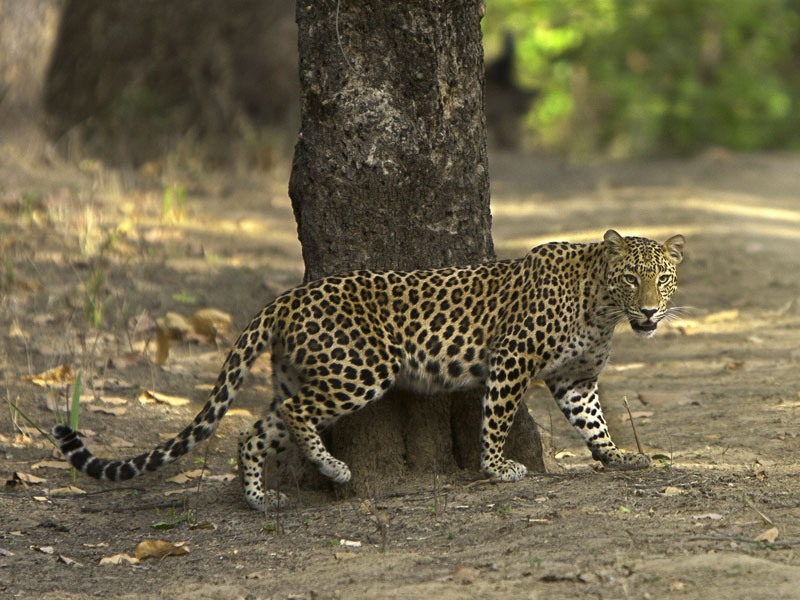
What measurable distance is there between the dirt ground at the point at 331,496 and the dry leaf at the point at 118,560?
0.03 meters

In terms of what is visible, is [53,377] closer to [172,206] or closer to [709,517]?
[709,517]

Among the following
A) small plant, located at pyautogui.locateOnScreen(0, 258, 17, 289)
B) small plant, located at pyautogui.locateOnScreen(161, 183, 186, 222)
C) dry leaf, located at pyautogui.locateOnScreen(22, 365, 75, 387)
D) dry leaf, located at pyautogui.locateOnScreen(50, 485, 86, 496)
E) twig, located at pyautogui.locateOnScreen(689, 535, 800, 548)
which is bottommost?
dry leaf, located at pyautogui.locateOnScreen(50, 485, 86, 496)

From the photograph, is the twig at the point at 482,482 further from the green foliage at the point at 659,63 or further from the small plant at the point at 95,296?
the green foliage at the point at 659,63

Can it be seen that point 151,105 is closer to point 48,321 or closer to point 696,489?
point 48,321

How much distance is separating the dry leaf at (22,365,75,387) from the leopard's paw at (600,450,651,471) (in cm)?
321

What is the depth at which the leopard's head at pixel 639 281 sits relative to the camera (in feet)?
18.6

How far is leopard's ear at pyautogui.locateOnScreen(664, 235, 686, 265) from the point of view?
589cm

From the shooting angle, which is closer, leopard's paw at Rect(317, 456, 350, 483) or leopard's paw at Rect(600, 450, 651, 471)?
leopard's paw at Rect(317, 456, 350, 483)

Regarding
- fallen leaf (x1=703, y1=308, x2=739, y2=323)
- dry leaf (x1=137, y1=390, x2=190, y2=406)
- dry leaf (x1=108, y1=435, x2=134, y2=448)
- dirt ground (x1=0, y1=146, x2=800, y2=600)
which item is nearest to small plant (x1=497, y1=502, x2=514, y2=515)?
dirt ground (x1=0, y1=146, x2=800, y2=600)

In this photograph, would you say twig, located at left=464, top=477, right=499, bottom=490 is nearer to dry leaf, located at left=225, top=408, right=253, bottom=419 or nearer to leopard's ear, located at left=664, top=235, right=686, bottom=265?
leopard's ear, located at left=664, top=235, right=686, bottom=265

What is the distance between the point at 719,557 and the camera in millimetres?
4402

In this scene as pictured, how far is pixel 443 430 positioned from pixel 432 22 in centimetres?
188

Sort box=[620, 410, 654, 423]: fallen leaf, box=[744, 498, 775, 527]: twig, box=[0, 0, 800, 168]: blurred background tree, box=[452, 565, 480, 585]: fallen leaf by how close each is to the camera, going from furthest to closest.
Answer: box=[0, 0, 800, 168]: blurred background tree → box=[620, 410, 654, 423]: fallen leaf → box=[744, 498, 775, 527]: twig → box=[452, 565, 480, 585]: fallen leaf

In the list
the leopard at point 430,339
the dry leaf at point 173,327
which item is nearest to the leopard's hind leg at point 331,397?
the leopard at point 430,339
